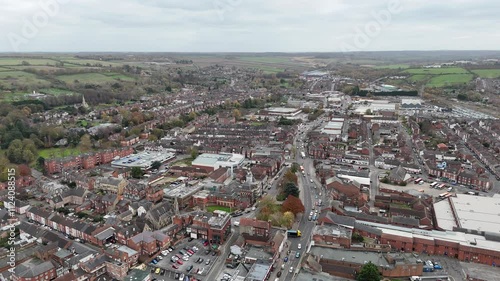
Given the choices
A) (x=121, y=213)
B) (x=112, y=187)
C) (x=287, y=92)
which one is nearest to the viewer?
(x=121, y=213)

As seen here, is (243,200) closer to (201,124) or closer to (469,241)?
(469,241)

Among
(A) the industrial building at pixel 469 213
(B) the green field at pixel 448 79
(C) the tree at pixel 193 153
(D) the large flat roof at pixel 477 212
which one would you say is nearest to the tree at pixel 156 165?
(C) the tree at pixel 193 153

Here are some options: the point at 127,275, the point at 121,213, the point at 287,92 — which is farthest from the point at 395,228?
the point at 287,92

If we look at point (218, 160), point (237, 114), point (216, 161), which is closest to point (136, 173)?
point (216, 161)

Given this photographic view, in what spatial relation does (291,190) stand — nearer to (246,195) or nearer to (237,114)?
(246,195)

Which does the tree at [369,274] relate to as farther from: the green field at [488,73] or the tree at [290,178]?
the green field at [488,73]

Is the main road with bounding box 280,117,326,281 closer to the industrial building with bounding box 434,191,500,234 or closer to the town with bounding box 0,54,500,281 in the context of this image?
the town with bounding box 0,54,500,281
